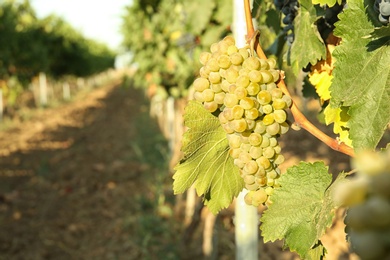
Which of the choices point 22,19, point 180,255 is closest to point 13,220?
point 180,255

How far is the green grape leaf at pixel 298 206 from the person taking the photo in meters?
1.04

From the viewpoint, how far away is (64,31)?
29969 millimetres

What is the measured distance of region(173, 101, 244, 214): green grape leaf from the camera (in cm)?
116

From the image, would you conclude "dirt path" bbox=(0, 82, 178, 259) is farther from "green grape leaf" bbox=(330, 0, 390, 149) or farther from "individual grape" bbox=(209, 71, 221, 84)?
"green grape leaf" bbox=(330, 0, 390, 149)

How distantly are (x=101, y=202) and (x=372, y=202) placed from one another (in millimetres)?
7784

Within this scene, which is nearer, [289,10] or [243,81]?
[243,81]

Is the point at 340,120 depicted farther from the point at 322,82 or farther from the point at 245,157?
the point at 245,157

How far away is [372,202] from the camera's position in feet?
1.13

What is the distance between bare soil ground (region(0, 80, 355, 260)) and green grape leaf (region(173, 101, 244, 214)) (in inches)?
70.1

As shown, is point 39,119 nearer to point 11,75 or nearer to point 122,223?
point 11,75

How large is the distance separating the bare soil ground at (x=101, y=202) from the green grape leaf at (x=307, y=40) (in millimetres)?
1899

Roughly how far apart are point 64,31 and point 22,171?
70.7 feet

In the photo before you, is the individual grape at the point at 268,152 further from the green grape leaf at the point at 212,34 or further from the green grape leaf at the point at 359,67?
the green grape leaf at the point at 212,34

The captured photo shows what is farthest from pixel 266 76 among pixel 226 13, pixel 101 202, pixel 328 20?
pixel 101 202
